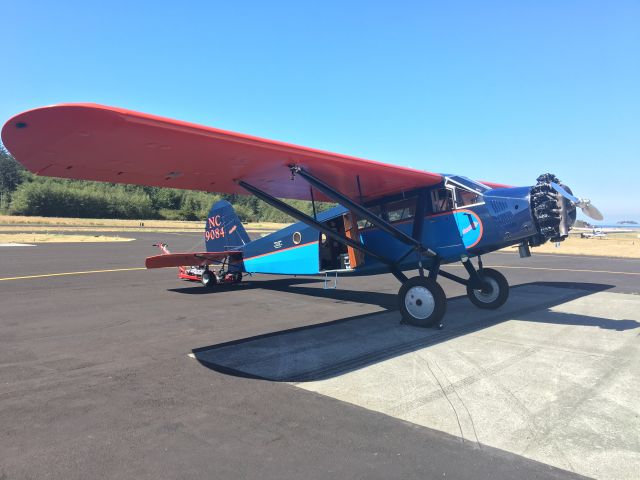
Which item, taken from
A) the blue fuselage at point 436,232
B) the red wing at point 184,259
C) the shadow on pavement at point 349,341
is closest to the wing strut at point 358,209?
the blue fuselage at point 436,232

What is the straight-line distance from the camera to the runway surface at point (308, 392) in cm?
293

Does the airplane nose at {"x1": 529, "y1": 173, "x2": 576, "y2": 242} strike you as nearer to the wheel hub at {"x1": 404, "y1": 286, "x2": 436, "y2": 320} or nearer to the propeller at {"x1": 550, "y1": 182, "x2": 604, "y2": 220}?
the propeller at {"x1": 550, "y1": 182, "x2": 604, "y2": 220}

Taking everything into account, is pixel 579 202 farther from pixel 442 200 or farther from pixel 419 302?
pixel 419 302

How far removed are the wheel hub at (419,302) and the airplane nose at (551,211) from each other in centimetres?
223

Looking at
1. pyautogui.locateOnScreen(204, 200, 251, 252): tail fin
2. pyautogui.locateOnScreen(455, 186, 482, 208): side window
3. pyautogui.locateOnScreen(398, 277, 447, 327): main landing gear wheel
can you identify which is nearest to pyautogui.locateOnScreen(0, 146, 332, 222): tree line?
pyautogui.locateOnScreen(204, 200, 251, 252): tail fin

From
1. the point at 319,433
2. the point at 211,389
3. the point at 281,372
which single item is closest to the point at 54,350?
the point at 211,389

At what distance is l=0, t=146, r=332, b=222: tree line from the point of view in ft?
251

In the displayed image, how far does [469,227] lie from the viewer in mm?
7523

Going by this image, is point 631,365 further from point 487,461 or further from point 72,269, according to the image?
point 72,269

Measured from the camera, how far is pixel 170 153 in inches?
216

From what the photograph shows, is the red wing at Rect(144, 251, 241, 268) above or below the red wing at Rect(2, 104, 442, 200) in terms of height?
below

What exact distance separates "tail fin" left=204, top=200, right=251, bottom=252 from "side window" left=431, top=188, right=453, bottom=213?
6.79 meters

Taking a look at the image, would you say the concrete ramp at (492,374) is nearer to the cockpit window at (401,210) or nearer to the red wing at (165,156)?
the cockpit window at (401,210)

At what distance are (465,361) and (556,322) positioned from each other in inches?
141
